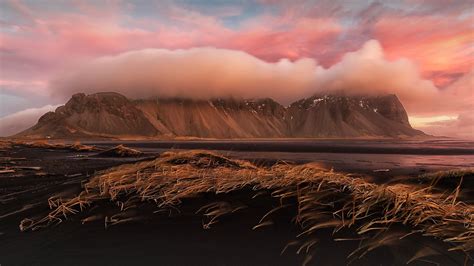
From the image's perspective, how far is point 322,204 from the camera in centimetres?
614

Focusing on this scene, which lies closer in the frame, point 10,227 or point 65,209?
point 10,227

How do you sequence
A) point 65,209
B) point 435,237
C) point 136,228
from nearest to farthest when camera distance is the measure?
point 435,237 → point 136,228 → point 65,209

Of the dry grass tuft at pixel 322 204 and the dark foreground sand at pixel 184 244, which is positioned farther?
the dry grass tuft at pixel 322 204

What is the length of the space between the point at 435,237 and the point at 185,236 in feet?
12.8

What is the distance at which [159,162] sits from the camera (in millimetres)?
12711

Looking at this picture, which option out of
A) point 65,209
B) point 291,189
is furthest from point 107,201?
point 291,189

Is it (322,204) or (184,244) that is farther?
(322,204)

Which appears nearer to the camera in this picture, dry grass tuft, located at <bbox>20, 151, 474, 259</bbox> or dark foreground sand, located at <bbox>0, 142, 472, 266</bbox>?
dark foreground sand, located at <bbox>0, 142, 472, 266</bbox>

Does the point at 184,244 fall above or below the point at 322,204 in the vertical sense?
below

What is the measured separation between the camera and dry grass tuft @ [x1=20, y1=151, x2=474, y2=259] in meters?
5.18

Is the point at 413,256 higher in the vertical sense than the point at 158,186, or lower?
lower

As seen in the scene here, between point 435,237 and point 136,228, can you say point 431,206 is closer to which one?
point 435,237

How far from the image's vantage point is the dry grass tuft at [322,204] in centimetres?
518

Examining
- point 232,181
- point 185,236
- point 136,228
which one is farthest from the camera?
point 232,181
